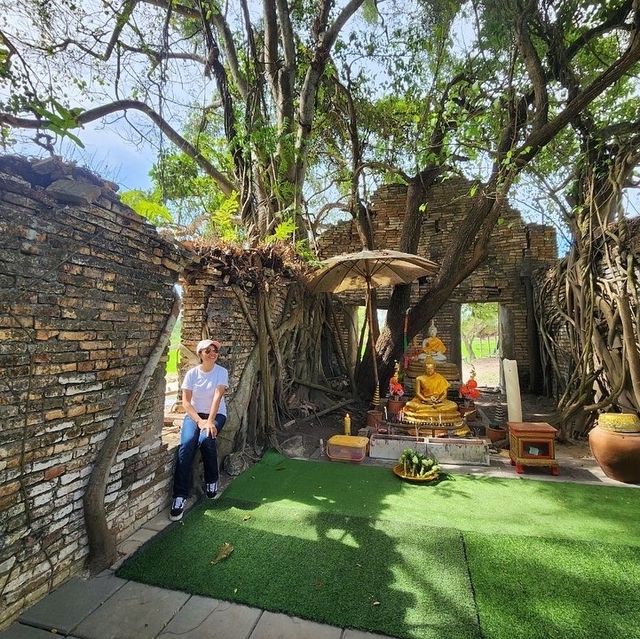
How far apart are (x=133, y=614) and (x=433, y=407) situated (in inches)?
145

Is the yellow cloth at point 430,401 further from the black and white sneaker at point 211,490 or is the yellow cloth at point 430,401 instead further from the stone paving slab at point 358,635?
the stone paving slab at point 358,635

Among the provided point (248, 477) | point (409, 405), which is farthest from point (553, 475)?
point (248, 477)

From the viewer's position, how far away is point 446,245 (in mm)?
8914

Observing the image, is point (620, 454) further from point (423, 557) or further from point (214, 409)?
point (214, 409)

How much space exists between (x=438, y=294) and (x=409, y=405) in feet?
7.95

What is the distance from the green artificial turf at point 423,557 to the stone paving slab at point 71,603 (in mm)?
122

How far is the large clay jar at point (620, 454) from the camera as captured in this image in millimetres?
3424

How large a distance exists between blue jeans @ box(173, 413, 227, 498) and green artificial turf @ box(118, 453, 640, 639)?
0.83 feet

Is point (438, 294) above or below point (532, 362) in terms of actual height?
above

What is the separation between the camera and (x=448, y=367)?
5305mm

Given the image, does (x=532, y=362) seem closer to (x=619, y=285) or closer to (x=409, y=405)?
(x=619, y=285)

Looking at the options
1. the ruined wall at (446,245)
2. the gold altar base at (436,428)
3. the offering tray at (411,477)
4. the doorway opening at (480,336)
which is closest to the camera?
the offering tray at (411,477)

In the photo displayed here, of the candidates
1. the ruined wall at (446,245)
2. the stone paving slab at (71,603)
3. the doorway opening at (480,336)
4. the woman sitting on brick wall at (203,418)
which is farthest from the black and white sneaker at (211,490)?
the doorway opening at (480,336)

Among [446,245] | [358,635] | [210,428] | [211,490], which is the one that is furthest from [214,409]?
[446,245]
